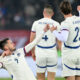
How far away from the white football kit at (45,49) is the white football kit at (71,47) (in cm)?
123

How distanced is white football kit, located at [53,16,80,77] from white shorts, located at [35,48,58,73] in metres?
1.28

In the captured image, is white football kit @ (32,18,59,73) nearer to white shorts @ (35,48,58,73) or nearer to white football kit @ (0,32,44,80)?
white shorts @ (35,48,58,73)

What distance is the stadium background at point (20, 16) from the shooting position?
16.5 metres

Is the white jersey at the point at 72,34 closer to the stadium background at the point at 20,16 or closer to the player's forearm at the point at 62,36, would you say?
the player's forearm at the point at 62,36

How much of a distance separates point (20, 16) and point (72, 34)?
10.4 meters

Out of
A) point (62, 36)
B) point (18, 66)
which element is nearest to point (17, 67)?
point (18, 66)

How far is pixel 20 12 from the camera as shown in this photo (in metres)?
18.1

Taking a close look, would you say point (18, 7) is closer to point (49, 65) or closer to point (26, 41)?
point (26, 41)

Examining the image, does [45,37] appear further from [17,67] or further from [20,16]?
[20,16]

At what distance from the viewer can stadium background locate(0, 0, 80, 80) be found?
16.5 m

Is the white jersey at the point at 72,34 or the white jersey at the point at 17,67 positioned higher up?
the white jersey at the point at 72,34

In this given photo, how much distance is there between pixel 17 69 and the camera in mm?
7215

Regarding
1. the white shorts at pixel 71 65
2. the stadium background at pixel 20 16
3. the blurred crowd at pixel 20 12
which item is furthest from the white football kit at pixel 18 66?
the blurred crowd at pixel 20 12

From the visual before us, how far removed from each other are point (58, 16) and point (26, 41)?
149 centimetres
